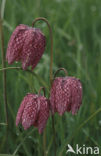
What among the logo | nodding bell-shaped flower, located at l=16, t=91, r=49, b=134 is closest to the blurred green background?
the logo

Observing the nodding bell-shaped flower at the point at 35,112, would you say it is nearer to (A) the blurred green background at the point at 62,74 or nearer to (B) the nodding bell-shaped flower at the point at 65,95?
(B) the nodding bell-shaped flower at the point at 65,95

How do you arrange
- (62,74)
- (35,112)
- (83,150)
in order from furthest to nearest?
(62,74) < (83,150) < (35,112)

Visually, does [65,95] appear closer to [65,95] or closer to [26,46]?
[65,95]

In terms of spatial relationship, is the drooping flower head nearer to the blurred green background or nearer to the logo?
the blurred green background

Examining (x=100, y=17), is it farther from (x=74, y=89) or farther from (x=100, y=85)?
(x=74, y=89)

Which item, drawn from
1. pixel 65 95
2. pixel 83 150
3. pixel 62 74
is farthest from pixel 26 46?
pixel 62 74

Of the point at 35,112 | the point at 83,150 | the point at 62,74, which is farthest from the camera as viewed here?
the point at 62,74

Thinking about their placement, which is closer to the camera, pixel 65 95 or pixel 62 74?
pixel 65 95

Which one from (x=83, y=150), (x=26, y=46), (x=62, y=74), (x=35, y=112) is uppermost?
(x=26, y=46)
